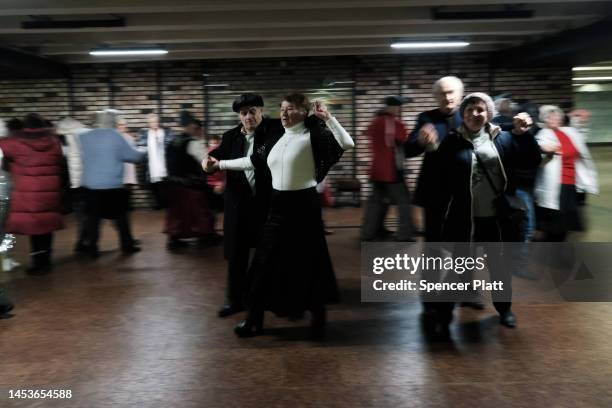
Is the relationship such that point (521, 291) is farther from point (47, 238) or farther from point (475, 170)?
point (47, 238)

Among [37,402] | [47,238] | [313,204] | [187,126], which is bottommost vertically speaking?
[37,402]

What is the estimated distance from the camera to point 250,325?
3648mm

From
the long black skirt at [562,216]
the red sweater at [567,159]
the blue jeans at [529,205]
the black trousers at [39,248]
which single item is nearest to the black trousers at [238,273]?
the black trousers at [39,248]

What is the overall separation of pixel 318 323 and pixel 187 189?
11.6ft

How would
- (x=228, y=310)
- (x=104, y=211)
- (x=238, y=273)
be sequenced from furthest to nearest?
1. (x=104, y=211)
2. (x=228, y=310)
3. (x=238, y=273)

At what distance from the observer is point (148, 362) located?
329 cm

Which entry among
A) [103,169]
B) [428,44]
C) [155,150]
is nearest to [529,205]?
[103,169]

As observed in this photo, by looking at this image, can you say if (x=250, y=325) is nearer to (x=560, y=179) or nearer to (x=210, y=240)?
(x=560, y=179)

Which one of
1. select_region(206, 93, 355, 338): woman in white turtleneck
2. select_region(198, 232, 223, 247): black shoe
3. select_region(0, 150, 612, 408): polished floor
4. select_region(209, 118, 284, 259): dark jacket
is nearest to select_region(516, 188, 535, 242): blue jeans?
select_region(0, 150, 612, 408): polished floor

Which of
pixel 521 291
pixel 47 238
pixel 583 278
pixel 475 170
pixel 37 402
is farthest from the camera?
pixel 47 238

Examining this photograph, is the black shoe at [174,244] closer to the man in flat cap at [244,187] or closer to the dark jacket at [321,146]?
the man in flat cap at [244,187]

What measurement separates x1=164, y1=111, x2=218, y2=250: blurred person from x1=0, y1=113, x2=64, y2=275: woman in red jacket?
4.65 feet

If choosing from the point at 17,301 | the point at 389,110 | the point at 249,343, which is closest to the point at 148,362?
the point at 249,343

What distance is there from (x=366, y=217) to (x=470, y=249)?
298 cm
